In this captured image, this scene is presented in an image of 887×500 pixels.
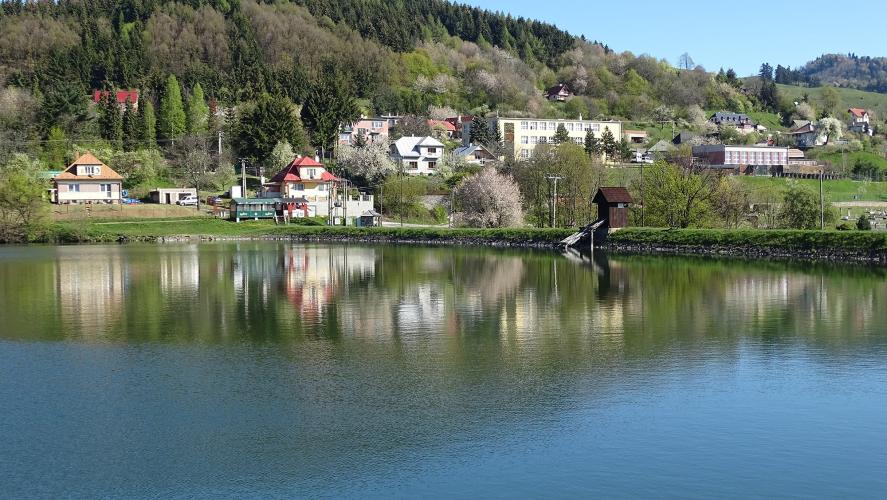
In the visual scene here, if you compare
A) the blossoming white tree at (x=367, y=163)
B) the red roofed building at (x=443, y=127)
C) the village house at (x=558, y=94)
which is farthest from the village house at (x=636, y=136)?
the blossoming white tree at (x=367, y=163)

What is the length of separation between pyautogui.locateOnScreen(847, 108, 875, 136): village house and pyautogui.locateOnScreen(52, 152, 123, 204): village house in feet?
401

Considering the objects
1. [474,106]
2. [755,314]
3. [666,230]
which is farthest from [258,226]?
[474,106]

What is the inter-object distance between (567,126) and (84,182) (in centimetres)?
6250

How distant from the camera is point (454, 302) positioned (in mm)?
29016

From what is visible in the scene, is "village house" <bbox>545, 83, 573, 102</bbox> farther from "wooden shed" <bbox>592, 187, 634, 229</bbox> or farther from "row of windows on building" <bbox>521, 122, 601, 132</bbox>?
"wooden shed" <bbox>592, 187, 634, 229</bbox>

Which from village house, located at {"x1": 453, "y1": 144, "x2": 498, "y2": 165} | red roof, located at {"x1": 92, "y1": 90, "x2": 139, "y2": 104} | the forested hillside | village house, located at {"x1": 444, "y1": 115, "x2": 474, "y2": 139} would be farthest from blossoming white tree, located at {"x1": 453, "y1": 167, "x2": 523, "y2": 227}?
red roof, located at {"x1": 92, "y1": 90, "x2": 139, "y2": 104}

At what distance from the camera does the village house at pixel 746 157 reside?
105062 millimetres

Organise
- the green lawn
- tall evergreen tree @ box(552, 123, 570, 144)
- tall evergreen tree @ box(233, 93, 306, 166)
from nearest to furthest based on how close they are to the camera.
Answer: tall evergreen tree @ box(233, 93, 306, 166), the green lawn, tall evergreen tree @ box(552, 123, 570, 144)

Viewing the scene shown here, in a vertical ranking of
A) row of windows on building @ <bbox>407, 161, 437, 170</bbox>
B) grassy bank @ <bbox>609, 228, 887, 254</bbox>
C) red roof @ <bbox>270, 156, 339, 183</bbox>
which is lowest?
grassy bank @ <bbox>609, 228, 887, 254</bbox>

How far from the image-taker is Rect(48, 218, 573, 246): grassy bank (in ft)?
204

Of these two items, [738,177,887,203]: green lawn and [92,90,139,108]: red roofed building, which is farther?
[92,90,139,108]: red roofed building

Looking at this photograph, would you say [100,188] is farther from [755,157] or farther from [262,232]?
[755,157]

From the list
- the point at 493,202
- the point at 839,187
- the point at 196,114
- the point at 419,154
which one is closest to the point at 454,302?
the point at 493,202

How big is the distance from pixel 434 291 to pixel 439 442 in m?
18.9
